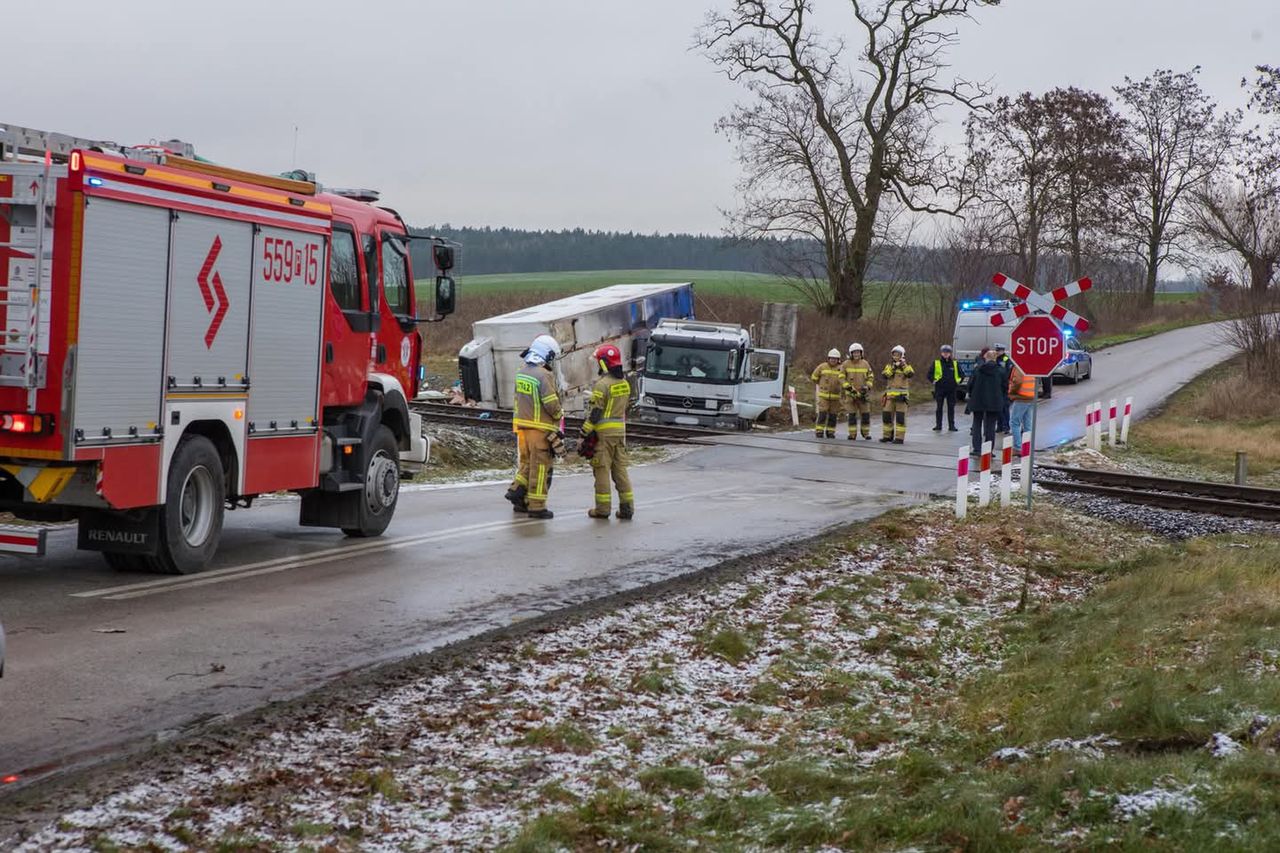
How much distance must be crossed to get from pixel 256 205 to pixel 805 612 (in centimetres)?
506

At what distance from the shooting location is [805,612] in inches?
406

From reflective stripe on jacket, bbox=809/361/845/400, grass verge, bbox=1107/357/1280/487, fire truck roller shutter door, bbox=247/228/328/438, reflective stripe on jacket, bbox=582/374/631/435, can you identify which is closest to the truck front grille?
reflective stripe on jacket, bbox=809/361/845/400

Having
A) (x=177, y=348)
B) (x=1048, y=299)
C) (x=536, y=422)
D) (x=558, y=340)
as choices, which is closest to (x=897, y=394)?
(x=558, y=340)

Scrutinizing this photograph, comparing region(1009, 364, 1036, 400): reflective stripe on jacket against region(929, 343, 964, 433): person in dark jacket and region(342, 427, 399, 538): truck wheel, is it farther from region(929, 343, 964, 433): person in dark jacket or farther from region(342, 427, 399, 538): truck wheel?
region(342, 427, 399, 538): truck wheel

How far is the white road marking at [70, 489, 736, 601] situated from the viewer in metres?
9.53

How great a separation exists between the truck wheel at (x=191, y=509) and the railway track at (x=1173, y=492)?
13.3 m

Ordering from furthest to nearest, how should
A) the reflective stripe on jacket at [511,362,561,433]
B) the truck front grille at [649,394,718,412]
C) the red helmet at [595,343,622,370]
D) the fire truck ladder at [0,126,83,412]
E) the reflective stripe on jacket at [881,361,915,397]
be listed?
the truck front grille at [649,394,718,412] → the reflective stripe on jacket at [881,361,915,397] → the red helmet at [595,343,622,370] → the reflective stripe on jacket at [511,362,561,433] → the fire truck ladder at [0,126,83,412]

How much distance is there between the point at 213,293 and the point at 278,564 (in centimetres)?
225

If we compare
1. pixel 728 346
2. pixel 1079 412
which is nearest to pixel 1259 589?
pixel 728 346

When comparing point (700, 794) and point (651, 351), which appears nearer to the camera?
point (700, 794)

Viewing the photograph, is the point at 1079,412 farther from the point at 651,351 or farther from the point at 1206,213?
the point at 1206,213

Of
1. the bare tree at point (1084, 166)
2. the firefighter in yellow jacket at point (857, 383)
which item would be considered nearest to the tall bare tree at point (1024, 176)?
the bare tree at point (1084, 166)

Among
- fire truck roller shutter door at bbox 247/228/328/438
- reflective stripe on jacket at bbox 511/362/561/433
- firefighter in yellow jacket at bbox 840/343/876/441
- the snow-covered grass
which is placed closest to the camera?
the snow-covered grass

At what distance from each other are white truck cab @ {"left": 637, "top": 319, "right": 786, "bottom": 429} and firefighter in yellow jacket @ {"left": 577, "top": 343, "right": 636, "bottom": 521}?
16668mm
